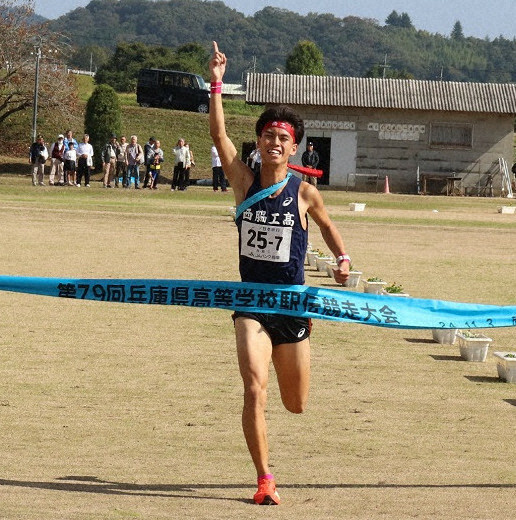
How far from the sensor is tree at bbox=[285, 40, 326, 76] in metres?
123

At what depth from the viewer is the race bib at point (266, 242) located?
739 cm

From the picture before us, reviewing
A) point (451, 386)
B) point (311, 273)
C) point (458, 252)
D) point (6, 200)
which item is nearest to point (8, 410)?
point (451, 386)

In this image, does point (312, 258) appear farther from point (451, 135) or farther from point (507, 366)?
point (451, 135)

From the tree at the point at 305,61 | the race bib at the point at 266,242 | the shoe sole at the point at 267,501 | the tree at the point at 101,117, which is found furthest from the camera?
the tree at the point at 305,61

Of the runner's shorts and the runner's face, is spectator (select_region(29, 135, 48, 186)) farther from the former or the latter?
the runner's shorts

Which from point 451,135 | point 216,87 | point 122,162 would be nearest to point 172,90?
point 451,135

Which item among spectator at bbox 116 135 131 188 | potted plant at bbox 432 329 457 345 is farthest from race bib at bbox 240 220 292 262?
spectator at bbox 116 135 131 188

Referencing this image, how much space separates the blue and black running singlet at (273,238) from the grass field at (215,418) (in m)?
1.21

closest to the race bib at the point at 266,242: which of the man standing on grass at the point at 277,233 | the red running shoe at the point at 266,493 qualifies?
the man standing on grass at the point at 277,233

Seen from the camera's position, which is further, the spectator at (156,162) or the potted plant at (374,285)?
the spectator at (156,162)

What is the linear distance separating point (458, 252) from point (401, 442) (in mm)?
18538

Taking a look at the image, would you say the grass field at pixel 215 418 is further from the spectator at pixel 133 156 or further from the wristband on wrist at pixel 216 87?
the spectator at pixel 133 156

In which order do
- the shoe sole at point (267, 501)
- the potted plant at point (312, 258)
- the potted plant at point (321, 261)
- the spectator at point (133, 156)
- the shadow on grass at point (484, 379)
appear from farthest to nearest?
1. the spectator at point (133, 156)
2. the potted plant at point (312, 258)
3. the potted plant at point (321, 261)
4. the shadow on grass at point (484, 379)
5. the shoe sole at point (267, 501)

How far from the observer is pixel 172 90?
75750 millimetres
